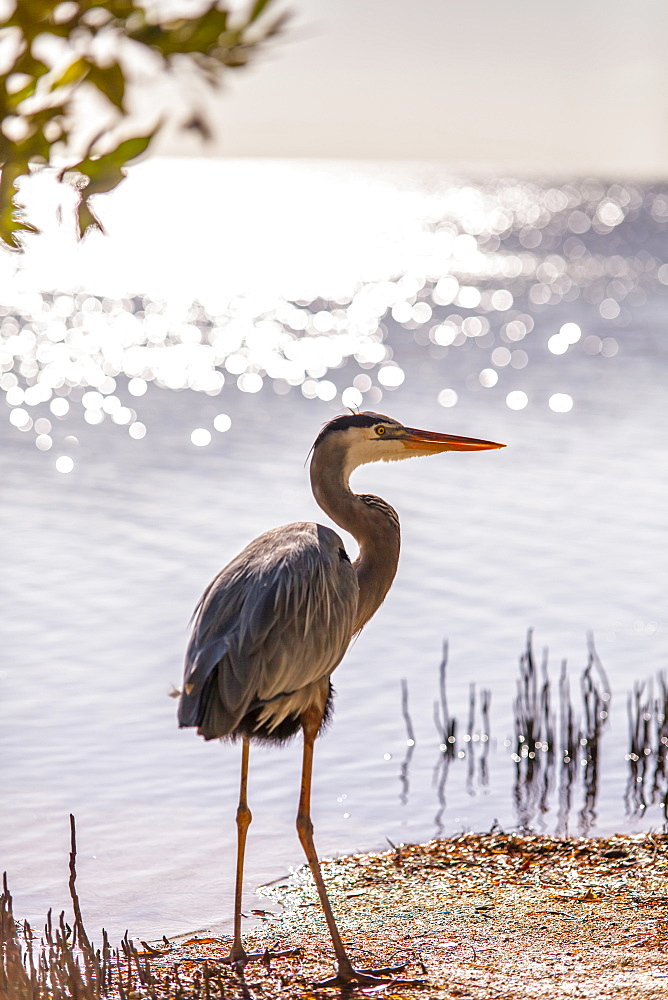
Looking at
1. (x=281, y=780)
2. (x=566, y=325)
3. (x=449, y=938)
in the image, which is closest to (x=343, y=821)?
(x=281, y=780)

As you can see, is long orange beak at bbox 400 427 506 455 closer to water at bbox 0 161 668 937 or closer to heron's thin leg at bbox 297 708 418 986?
heron's thin leg at bbox 297 708 418 986

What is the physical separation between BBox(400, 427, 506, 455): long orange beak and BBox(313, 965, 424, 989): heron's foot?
2.12 metres

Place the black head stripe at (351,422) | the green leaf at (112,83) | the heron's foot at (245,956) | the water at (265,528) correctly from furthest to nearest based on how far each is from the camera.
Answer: the water at (265,528), the black head stripe at (351,422), the heron's foot at (245,956), the green leaf at (112,83)

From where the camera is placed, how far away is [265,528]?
14234 millimetres

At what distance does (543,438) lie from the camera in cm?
2031

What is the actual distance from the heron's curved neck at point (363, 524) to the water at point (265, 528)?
1.81 metres

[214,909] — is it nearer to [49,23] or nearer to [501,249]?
[49,23]

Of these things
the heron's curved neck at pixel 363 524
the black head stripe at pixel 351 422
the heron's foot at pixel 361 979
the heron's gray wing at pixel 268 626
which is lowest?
the heron's foot at pixel 361 979

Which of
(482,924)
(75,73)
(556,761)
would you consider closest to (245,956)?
(482,924)

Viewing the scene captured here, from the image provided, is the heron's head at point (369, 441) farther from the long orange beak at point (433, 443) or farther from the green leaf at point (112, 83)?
the green leaf at point (112, 83)

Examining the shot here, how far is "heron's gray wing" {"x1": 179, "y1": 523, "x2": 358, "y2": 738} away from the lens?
185 inches

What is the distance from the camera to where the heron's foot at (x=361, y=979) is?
15.5ft

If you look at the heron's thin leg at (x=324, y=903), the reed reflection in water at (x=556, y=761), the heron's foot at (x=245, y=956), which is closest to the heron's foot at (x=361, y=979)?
the heron's thin leg at (x=324, y=903)

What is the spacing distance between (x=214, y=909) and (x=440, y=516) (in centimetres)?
952
